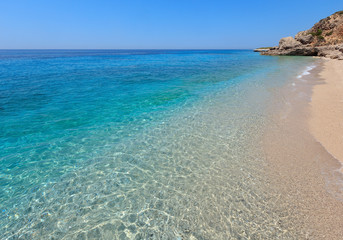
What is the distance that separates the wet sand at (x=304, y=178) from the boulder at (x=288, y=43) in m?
74.1

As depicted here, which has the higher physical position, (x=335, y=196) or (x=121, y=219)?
(x=335, y=196)

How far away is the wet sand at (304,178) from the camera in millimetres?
4277

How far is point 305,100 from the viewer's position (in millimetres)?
13242

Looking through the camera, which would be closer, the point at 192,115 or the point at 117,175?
the point at 117,175

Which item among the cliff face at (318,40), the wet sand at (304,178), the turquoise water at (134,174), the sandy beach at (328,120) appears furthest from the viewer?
the cliff face at (318,40)

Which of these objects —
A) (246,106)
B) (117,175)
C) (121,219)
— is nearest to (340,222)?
(121,219)

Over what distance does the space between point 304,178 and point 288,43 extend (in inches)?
3247

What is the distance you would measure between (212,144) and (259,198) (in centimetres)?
316

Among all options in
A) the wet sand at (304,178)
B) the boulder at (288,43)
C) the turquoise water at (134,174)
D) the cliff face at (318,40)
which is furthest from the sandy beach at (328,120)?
the boulder at (288,43)

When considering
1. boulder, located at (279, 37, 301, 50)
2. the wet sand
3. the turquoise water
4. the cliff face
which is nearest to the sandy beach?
the wet sand

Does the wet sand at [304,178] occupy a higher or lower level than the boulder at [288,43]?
lower

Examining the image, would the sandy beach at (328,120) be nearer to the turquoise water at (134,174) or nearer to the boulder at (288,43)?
the turquoise water at (134,174)

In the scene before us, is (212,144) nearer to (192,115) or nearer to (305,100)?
(192,115)

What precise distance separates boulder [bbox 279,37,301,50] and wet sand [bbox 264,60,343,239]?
74.1 m
